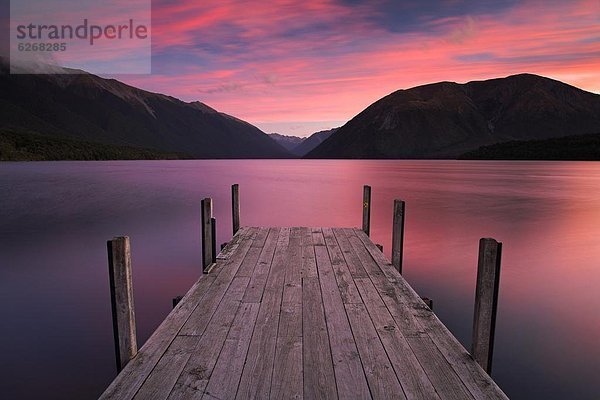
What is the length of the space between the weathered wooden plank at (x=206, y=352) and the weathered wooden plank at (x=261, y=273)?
0.64 ft

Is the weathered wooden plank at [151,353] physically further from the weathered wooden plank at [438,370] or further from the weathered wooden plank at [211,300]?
the weathered wooden plank at [438,370]

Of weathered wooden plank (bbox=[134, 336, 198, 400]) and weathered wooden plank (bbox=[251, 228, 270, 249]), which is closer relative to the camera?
weathered wooden plank (bbox=[134, 336, 198, 400])

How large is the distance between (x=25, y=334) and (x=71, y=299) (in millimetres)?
1914

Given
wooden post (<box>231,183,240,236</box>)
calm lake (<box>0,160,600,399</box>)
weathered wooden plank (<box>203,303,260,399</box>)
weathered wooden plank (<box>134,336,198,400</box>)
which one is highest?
wooden post (<box>231,183,240,236</box>)

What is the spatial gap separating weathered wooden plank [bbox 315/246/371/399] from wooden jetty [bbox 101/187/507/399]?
11mm

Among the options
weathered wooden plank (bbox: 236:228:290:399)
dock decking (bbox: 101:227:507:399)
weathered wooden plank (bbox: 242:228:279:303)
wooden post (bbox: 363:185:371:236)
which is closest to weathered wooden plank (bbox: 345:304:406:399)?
dock decking (bbox: 101:227:507:399)

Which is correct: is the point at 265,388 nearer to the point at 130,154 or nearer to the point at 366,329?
the point at 366,329

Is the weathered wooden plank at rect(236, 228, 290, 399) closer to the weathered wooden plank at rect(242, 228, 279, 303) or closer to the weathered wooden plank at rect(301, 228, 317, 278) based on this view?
the weathered wooden plank at rect(242, 228, 279, 303)

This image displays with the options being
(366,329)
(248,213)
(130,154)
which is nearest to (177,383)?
(366,329)

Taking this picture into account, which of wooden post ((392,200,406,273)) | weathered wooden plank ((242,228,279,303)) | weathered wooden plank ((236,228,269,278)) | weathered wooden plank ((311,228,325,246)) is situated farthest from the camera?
weathered wooden plank ((311,228,325,246))

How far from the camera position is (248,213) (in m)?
23.8

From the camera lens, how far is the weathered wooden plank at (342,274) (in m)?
6.00

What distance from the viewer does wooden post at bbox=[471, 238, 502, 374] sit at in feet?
14.1

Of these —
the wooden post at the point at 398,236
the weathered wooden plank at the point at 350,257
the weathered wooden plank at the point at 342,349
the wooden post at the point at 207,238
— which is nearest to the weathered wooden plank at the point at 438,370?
the weathered wooden plank at the point at 342,349
